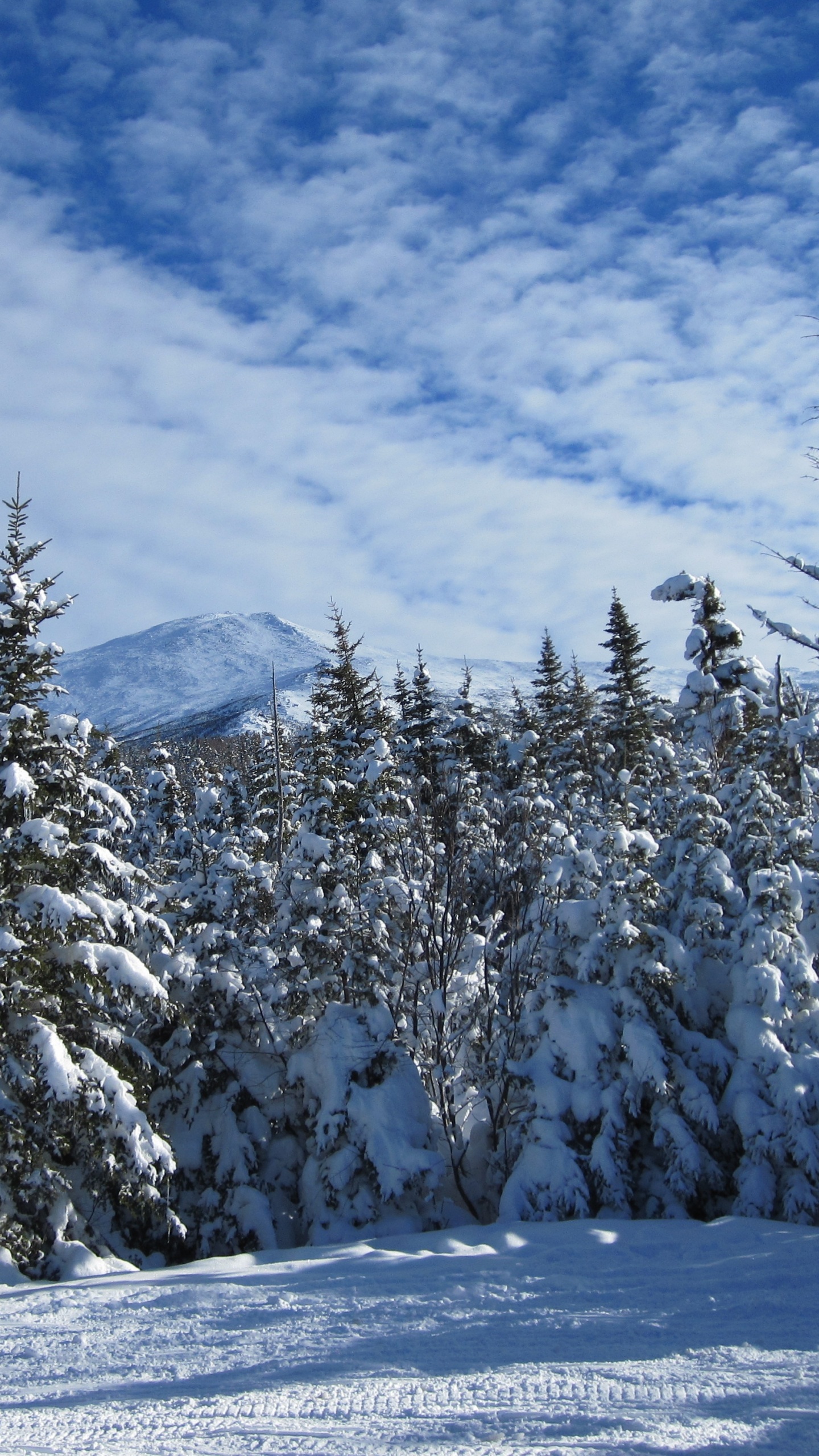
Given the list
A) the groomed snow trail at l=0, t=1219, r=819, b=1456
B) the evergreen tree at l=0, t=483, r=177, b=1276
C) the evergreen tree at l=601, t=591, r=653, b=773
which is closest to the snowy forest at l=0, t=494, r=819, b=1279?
the evergreen tree at l=0, t=483, r=177, b=1276

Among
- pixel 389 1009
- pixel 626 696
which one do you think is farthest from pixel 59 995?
pixel 626 696

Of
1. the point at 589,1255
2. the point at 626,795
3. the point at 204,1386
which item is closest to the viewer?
the point at 204,1386

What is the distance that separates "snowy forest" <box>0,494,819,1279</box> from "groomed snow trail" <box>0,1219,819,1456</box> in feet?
6.30

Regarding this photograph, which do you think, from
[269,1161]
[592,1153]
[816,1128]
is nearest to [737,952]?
[816,1128]

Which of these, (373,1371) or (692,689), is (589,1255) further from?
(692,689)

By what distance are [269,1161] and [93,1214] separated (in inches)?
123

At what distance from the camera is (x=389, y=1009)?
1520cm

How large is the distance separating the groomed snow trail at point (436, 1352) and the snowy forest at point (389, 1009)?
192 centimetres

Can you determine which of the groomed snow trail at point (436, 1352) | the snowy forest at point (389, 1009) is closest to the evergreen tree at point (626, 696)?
the snowy forest at point (389, 1009)

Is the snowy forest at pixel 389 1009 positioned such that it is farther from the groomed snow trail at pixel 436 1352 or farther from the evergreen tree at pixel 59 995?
the groomed snow trail at pixel 436 1352

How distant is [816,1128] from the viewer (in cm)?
1245

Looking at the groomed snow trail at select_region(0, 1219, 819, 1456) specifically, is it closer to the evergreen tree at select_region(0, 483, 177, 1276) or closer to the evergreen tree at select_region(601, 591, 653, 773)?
the evergreen tree at select_region(0, 483, 177, 1276)

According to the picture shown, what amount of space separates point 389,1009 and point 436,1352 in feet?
26.1

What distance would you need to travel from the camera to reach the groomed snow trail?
564 cm
